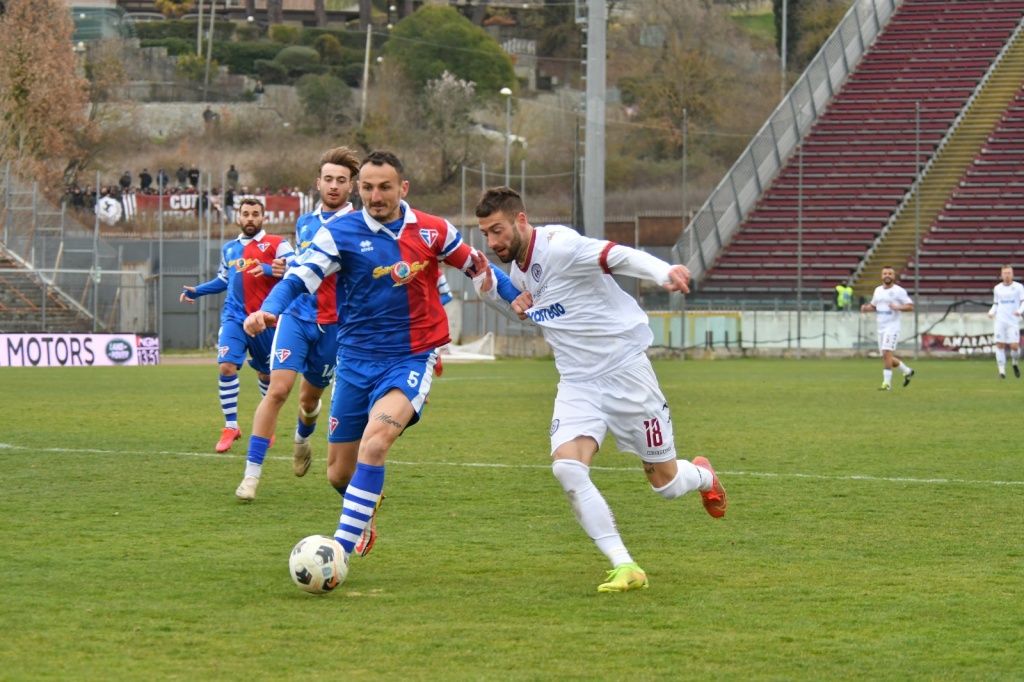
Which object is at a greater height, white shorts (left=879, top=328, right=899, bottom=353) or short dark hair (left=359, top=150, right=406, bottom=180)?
short dark hair (left=359, top=150, right=406, bottom=180)

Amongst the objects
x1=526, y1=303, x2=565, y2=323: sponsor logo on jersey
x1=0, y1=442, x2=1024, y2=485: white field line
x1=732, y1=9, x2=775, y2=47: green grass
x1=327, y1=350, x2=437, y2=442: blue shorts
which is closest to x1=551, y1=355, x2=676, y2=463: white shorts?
x1=526, y1=303, x2=565, y2=323: sponsor logo on jersey

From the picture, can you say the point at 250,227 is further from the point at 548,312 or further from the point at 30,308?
the point at 30,308

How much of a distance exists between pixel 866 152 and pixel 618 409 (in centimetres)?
4355

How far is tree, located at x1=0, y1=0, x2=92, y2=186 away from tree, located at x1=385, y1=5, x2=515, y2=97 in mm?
22047

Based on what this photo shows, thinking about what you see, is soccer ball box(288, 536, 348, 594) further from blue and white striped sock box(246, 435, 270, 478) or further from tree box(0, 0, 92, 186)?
tree box(0, 0, 92, 186)

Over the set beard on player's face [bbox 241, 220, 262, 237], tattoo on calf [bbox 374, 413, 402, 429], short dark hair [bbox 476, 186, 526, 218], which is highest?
beard on player's face [bbox 241, 220, 262, 237]

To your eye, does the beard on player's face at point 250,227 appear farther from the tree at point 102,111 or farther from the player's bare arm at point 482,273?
the tree at point 102,111

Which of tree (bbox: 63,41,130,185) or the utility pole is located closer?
the utility pole

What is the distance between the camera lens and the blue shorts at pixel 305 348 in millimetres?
10047

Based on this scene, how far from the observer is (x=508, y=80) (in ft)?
264

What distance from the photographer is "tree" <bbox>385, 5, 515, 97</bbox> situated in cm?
7819

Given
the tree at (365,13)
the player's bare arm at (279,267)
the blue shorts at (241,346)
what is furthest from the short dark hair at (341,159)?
the tree at (365,13)

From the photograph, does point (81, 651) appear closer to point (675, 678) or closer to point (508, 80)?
point (675, 678)

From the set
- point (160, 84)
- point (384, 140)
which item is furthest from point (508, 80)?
point (160, 84)
